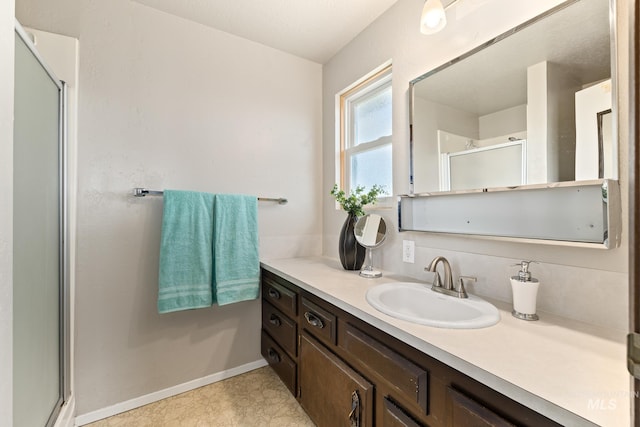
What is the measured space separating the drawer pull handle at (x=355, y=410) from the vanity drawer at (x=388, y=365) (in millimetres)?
124

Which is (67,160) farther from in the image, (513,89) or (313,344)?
(513,89)

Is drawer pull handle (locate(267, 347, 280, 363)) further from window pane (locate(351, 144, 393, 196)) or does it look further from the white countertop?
window pane (locate(351, 144, 393, 196))

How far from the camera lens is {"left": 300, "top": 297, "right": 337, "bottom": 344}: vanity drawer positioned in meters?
1.17

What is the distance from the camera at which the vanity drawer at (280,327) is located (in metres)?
1.52

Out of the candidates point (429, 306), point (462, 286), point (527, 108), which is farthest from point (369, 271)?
point (527, 108)

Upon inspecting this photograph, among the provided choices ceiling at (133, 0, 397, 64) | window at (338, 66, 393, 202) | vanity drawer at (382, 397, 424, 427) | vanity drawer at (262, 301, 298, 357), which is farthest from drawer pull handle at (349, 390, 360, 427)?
ceiling at (133, 0, 397, 64)

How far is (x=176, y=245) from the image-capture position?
1579 mm

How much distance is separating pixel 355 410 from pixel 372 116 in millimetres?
1704

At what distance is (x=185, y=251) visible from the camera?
1.60m

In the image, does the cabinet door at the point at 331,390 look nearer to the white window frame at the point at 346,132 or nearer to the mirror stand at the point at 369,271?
the mirror stand at the point at 369,271

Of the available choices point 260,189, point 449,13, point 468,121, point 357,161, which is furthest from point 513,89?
point 260,189

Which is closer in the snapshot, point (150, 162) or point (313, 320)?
point (313, 320)

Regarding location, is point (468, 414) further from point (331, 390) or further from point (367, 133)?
point (367, 133)

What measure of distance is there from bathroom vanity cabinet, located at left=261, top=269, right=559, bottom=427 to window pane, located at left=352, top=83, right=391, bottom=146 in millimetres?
1156
